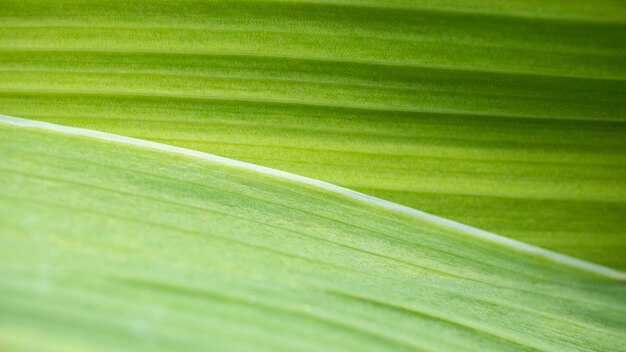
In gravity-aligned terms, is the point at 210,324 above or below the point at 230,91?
below

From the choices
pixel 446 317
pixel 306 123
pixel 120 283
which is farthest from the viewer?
pixel 306 123

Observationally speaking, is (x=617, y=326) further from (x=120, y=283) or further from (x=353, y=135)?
(x=120, y=283)

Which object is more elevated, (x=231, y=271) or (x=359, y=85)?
(x=359, y=85)

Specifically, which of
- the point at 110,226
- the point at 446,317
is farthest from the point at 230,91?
the point at 446,317

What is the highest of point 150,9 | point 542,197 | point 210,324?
point 150,9

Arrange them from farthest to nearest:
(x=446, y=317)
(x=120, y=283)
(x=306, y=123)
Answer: (x=306, y=123), (x=446, y=317), (x=120, y=283)

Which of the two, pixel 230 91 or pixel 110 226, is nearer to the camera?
pixel 110 226

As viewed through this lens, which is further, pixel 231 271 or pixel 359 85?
pixel 359 85
